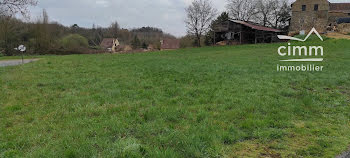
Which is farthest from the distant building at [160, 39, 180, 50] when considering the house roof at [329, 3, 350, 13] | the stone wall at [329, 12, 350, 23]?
the house roof at [329, 3, 350, 13]

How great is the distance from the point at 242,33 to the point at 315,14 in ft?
43.5

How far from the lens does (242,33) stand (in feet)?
106

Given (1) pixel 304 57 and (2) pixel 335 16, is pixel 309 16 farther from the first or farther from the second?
(1) pixel 304 57

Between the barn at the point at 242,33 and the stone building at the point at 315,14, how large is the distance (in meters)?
6.06

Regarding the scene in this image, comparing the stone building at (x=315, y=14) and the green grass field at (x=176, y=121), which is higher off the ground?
the stone building at (x=315, y=14)

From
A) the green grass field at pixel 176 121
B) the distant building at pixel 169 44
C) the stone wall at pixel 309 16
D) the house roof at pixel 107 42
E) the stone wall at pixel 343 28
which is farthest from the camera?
the house roof at pixel 107 42

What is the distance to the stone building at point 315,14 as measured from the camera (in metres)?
33.6

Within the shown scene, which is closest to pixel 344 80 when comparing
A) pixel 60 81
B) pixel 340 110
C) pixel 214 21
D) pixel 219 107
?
pixel 340 110

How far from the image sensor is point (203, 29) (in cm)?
3638

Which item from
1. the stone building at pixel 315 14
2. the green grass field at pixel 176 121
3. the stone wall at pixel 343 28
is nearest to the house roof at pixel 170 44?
Answer: the stone building at pixel 315 14

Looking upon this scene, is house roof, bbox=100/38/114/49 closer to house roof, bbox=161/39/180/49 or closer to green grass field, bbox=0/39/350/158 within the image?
house roof, bbox=161/39/180/49

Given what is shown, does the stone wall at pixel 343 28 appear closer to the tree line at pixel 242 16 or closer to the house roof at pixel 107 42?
the tree line at pixel 242 16

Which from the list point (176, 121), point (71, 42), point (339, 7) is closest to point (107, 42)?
point (71, 42)

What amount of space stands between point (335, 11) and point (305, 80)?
120ft
